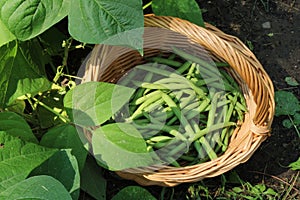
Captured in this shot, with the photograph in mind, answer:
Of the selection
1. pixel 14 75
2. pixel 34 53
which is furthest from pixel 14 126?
pixel 34 53

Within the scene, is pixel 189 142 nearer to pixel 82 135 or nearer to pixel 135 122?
pixel 135 122

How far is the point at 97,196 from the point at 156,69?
42 centimetres

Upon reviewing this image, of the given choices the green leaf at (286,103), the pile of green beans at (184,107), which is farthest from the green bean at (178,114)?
the green leaf at (286,103)

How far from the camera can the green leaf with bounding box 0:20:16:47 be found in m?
1.54

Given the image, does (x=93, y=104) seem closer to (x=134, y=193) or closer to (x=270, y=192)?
(x=134, y=193)

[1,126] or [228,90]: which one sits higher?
[1,126]

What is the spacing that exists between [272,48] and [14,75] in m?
0.92

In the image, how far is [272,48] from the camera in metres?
2.11

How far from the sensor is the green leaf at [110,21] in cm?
143

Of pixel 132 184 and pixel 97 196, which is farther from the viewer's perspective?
pixel 132 184

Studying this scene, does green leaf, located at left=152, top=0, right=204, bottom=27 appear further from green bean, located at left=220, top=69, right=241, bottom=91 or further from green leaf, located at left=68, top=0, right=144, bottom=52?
green leaf, located at left=68, top=0, right=144, bottom=52

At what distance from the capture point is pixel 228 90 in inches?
73.7

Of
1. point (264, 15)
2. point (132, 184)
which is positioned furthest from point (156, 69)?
point (264, 15)

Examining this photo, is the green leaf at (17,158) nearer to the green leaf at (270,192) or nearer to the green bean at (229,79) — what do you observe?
the green bean at (229,79)
